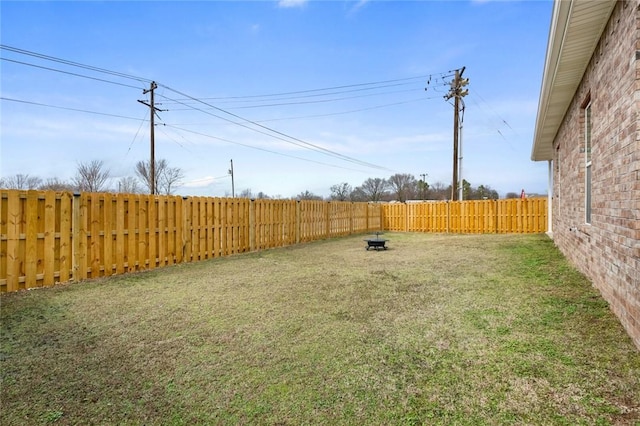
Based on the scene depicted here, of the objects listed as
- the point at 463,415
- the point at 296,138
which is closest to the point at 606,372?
the point at 463,415

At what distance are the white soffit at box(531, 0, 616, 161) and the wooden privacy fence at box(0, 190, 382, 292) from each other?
24.0 feet

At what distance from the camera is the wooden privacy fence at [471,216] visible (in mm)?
14750

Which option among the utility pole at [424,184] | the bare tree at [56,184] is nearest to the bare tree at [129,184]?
the bare tree at [56,184]

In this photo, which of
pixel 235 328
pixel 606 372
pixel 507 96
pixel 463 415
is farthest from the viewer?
pixel 507 96

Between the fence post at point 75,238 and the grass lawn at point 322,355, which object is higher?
the fence post at point 75,238

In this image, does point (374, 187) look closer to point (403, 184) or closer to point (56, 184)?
point (403, 184)

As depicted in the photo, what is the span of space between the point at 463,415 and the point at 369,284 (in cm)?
339

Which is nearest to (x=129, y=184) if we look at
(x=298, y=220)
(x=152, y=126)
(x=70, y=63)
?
(x=152, y=126)

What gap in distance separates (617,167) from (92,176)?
3780 cm

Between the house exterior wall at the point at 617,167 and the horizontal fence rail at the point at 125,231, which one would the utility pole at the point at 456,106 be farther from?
the house exterior wall at the point at 617,167

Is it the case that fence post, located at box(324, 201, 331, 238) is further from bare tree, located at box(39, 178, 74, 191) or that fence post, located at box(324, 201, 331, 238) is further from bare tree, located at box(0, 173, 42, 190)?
bare tree, located at box(0, 173, 42, 190)

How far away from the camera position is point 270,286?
5238 millimetres

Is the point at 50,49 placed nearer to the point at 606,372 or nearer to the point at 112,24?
the point at 112,24

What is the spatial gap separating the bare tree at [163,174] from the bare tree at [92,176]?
519 cm
